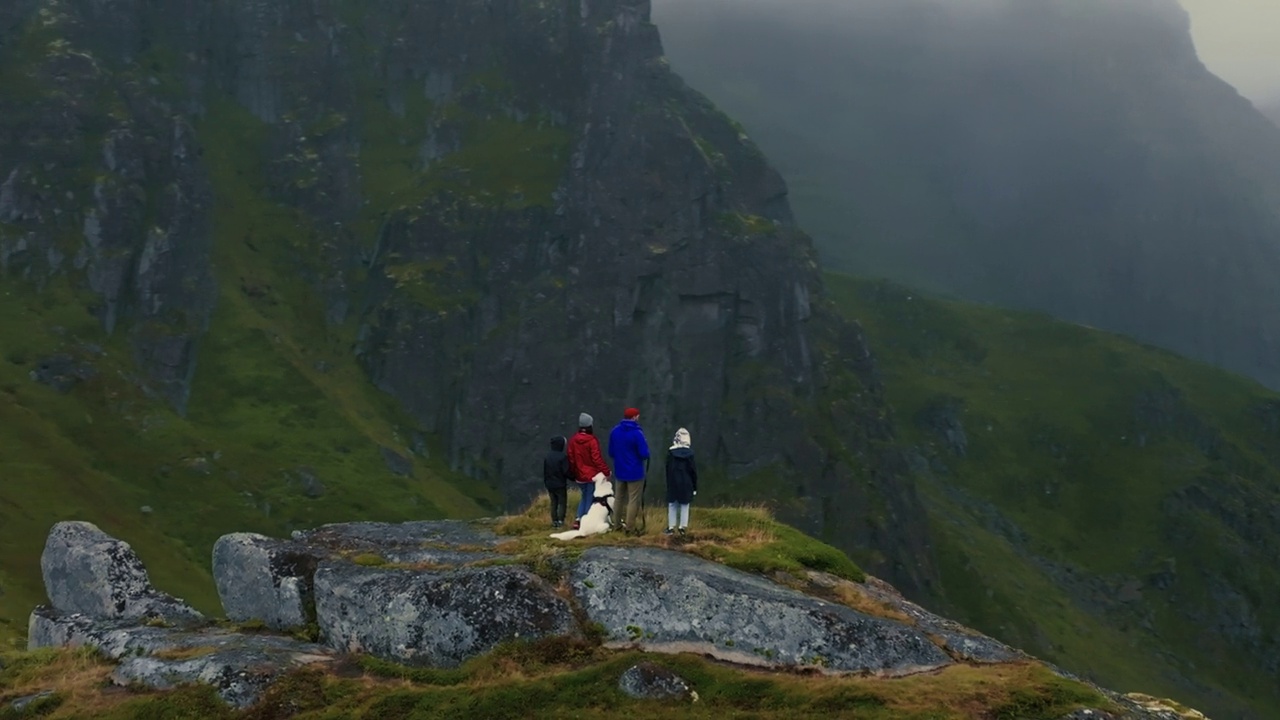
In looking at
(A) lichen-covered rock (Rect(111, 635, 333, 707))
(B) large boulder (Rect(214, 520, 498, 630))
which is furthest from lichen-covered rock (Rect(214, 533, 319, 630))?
(A) lichen-covered rock (Rect(111, 635, 333, 707))

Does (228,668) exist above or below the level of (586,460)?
below

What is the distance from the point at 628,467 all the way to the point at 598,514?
2.35 meters

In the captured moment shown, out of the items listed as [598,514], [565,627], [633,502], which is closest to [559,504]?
[598,514]

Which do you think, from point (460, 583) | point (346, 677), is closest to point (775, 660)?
point (460, 583)

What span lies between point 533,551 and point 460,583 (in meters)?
3.86

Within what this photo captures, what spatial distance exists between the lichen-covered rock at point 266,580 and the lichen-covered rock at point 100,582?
4.58 feet

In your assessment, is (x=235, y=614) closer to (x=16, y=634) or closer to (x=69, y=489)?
(x=16, y=634)

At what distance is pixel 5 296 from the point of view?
200m

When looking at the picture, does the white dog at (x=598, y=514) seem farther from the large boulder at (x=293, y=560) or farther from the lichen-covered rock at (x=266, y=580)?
the lichen-covered rock at (x=266, y=580)

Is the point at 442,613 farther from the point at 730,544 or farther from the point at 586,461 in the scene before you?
the point at 730,544

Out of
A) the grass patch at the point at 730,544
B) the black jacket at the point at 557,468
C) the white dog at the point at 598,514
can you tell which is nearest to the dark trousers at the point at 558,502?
the black jacket at the point at 557,468

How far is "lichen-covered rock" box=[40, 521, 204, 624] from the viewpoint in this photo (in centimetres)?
3269

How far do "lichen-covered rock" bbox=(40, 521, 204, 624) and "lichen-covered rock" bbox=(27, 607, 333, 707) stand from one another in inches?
50.0

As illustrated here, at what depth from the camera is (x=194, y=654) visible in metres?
26.1
